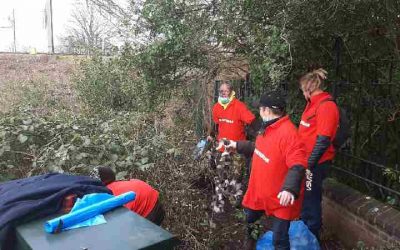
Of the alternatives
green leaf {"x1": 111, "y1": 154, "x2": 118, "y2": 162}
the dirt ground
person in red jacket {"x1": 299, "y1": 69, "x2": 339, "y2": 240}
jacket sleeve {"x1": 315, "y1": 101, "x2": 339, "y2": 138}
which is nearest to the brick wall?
the dirt ground

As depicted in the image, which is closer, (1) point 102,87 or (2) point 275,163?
(2) point 275,163

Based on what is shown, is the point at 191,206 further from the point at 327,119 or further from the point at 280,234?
the point at 327,119

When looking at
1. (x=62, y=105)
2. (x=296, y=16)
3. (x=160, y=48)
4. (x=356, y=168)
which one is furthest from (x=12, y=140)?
(x=62, y=105)

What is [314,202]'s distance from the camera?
13.9 ft

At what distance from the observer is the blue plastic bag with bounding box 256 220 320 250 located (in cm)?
387

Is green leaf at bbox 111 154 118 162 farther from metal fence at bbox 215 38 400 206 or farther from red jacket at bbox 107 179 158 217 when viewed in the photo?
metal fence at bbox 215 38 400 206

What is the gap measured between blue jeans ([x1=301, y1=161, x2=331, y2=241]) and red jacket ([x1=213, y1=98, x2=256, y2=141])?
1.57 m

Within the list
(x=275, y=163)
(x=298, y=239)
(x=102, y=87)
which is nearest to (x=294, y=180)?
(x=275, y=163)

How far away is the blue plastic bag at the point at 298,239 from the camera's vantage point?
3869mm

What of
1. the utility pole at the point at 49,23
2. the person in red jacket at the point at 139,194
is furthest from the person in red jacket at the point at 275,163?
the utility pole at the point at 49,23

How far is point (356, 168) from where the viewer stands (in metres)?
4.80

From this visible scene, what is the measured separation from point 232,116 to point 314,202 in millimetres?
1876

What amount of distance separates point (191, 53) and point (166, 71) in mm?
498

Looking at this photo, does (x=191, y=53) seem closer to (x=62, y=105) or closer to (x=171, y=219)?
(x=171, y=219)
